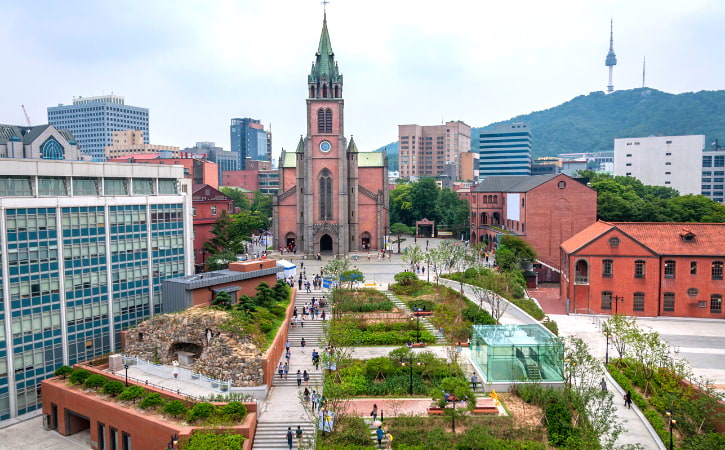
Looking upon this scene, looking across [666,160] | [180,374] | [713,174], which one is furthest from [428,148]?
[180,374]

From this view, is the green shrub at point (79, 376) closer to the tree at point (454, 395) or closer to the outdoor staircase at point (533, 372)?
the tree at point (454, 395)

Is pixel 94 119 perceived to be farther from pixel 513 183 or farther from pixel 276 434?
pixel 276 434

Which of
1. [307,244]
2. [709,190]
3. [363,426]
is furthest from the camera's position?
[709,190]

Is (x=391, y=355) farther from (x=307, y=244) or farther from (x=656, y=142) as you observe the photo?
(x=656, y=142)

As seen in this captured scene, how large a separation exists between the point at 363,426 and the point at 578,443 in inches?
346

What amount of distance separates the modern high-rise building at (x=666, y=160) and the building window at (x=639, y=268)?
272ft

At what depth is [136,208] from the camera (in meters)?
37.2

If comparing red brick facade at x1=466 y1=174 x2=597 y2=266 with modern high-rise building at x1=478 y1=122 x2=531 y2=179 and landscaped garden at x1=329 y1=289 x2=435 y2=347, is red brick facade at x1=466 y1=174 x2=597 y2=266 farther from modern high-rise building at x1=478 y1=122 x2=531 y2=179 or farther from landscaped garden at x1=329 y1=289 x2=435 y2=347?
modern high-rise building at x1=478 y1=122 x2=531 y2=179

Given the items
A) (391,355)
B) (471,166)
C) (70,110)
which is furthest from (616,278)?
(70,110)

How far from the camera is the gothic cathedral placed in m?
65.7

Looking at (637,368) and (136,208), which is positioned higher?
(136,208)

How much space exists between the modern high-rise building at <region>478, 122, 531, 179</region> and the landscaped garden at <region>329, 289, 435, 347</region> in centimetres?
11108

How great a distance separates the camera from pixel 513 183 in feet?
248

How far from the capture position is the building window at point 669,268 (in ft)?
137
